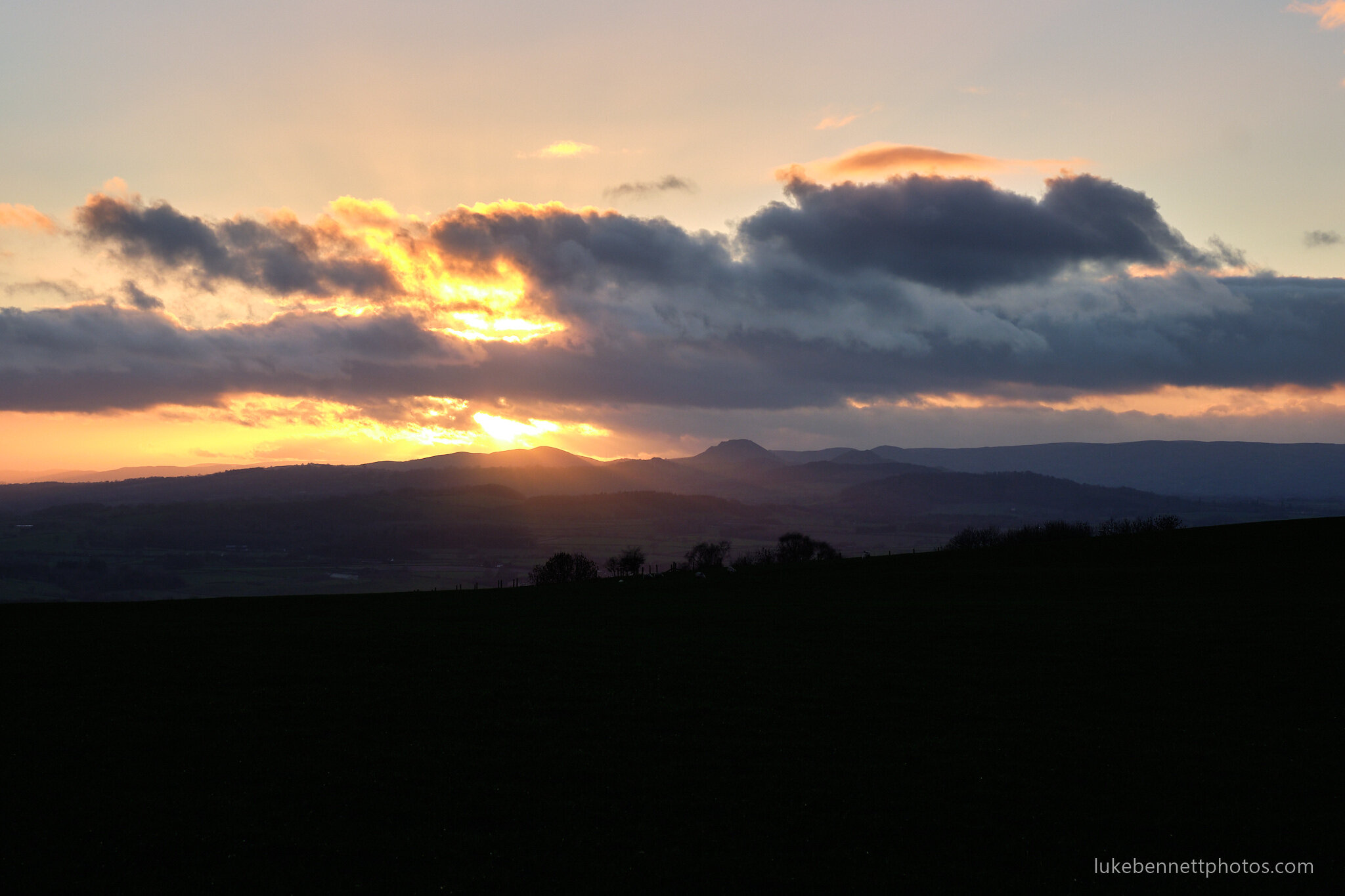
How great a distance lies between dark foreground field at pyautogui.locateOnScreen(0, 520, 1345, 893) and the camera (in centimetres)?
1574

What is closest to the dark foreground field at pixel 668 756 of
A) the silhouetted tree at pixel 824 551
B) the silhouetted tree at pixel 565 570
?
the silhouetted tree at pixel 565 570

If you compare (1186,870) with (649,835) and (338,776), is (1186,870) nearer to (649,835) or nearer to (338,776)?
(649,835)

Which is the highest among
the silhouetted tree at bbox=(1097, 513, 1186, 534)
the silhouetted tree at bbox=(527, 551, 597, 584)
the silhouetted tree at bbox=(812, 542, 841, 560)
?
the silhouetted tree at bbox=(1097, 513, 1186, 534)

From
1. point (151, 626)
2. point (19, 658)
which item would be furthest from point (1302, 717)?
point (151, 626)

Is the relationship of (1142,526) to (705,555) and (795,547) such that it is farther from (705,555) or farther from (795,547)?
(705,555)

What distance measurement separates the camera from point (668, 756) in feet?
72.8

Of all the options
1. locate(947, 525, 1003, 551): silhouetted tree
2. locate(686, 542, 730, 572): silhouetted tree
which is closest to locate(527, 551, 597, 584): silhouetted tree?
locate(686, 542, 730, 572): silhouetted tree

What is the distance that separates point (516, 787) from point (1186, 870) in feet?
48.8

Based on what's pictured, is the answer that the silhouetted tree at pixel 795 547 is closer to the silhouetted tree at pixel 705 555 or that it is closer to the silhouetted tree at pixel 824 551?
the silhouetted tree at pixel 824 551

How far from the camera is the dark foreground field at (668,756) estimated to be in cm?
1574

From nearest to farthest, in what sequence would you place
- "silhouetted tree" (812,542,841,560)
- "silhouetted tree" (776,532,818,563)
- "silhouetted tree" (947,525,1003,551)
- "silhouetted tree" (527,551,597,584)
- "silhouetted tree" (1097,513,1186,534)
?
"silhouetted tree" (1097,513,1186,534)
"silhouetted tree" (527,551,597,584)
"silhouetted tree" (812,542,841,560)
"silhouetted tree" (776,532,818,563)
"silhouetted tree" (947,525,1003,551)

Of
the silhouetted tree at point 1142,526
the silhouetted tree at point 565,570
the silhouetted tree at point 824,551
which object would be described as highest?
the silhouetted tree at point 1142,526

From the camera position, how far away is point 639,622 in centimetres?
5250

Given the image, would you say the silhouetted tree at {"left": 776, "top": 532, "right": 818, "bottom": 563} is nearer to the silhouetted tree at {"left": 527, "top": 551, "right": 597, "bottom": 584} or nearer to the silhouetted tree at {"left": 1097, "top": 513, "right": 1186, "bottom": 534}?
the silhouetted tree at {"left": 527, "top": 551, "right": 597, "bottom": 584}
